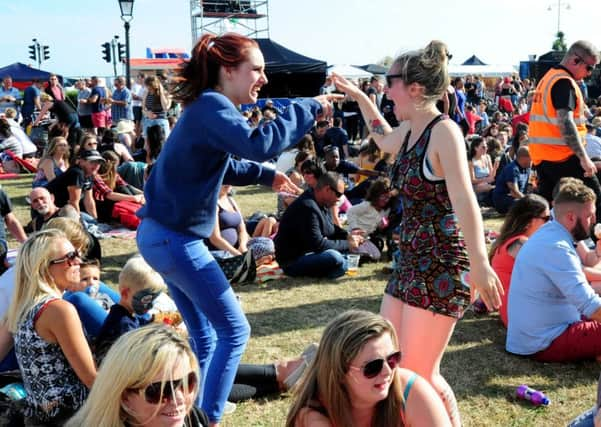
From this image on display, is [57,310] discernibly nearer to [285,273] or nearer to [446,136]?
[446,136]

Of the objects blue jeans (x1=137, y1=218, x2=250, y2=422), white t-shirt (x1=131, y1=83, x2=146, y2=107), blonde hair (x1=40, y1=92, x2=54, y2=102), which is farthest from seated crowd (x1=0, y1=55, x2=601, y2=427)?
white t-shirt (x1=131, y1=83, x2=146, y2=107)

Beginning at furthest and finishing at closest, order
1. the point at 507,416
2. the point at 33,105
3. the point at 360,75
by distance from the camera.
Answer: the point at 360,75 → the point at 33,105 → the point at 507,416

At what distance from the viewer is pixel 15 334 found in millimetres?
2824

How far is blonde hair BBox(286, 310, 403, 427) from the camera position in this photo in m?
2.11

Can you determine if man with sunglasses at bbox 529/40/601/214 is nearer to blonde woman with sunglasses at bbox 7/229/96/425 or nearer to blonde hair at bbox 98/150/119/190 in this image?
blonde woman with sunglasses at bbox 7/229/96/425

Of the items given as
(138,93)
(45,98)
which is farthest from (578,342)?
(138,93)

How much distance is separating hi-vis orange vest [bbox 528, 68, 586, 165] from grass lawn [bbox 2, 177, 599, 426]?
1599 millimetres

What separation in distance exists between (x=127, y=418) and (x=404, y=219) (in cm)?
135

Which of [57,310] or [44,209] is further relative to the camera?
[44,209]

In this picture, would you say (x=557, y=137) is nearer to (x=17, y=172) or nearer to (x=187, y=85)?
(x=187, y=85)

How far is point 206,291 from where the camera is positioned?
2.71 metres

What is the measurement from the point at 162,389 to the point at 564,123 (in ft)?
15.1

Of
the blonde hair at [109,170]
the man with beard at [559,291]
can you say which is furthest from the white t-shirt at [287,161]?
the man with beard at [559,291]

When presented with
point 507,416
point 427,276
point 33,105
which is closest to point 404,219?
point 427,276
